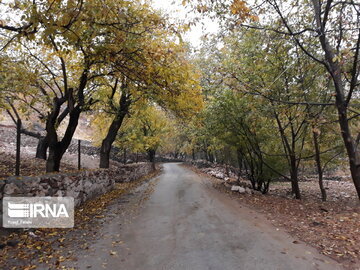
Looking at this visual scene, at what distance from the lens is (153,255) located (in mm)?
4016

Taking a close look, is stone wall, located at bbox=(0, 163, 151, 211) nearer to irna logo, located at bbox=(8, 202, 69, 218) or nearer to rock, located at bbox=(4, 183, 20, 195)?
rock, located at bbox=(4, 183, 20, 195)

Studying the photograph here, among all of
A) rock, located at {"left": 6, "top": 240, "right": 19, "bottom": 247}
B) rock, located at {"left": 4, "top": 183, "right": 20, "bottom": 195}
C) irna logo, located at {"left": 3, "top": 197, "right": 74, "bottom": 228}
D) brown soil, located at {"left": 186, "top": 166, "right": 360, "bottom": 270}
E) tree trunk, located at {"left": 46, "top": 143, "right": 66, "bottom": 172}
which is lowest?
brown soil, located at {"left": 186, "top": 166, "right": 360, "bottom": 270}

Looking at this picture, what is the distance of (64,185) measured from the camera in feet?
21.2

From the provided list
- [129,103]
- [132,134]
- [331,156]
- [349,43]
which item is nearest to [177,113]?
[129,103]

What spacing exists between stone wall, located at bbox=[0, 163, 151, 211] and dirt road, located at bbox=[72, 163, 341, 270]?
1674 millimetres

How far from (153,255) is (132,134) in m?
16.0

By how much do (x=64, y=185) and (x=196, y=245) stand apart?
4.21 m

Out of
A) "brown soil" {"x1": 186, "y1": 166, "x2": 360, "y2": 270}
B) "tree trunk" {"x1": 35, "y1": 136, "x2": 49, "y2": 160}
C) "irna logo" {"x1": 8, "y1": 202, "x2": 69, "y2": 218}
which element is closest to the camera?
"brown soil" {"x1": 186, "y1": 166, "x2": 360, "y2": 270}

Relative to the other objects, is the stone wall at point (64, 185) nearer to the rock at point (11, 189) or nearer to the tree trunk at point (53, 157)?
the rock at point (11, 189)

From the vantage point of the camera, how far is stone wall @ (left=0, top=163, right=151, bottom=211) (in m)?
4.93

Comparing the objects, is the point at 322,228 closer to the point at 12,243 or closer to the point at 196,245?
the point at 196,245

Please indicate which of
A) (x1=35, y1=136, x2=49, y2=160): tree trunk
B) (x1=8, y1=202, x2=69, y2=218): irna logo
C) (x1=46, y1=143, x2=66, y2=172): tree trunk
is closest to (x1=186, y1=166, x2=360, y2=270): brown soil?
(x1=8, y1=202, x2=69, y2=218): irna logo

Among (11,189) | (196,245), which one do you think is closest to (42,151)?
(11,189)

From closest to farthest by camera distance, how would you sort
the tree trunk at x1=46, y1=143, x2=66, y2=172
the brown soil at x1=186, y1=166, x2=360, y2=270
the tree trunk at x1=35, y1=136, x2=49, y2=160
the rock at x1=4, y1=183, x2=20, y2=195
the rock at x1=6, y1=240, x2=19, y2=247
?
the brown soil at x1=186, y1=166, x2=360, y2=270 < the rock at x1=6, y1=240, x2=19, y2=247 < the rock at x1=4, y1=183, x2=20, y2=195 < the tree trunk at x1=46, y1=143, x2=66, y2=172 < the tree trunk at x1=35, y1=136, x2=49, y2=160
